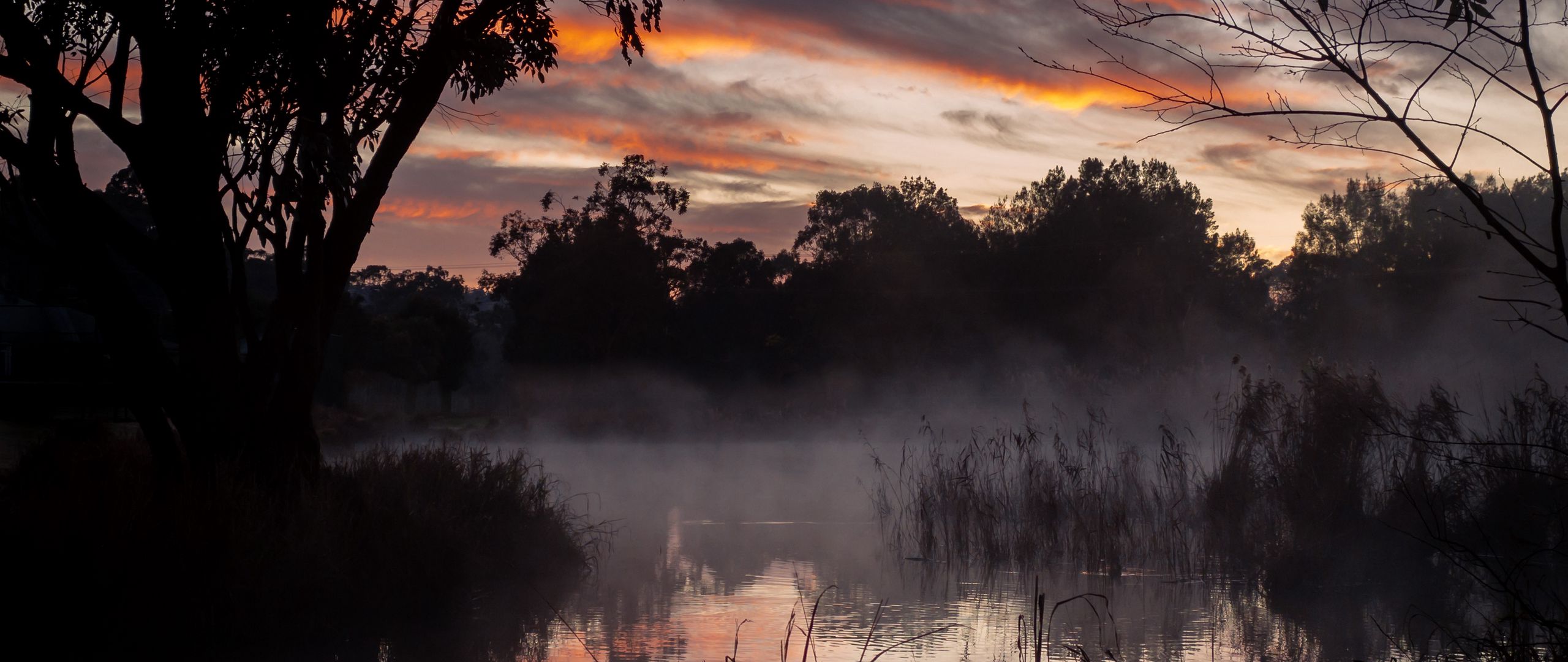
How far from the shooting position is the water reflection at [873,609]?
24.2 ft

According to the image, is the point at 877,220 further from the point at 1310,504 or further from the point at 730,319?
the point at 1310,504

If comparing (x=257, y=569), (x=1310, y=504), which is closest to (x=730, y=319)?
(x=1310, y=504)

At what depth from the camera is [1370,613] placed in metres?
8.70

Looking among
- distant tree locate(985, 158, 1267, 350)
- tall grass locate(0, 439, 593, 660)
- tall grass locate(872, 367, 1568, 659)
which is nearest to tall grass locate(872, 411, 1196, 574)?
tall grass locate(872, 367, 1568, 659)

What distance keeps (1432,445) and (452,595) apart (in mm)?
7997

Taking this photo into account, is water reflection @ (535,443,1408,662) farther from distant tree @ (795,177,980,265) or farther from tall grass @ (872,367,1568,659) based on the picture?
distant tree @ (795,177,980,265)

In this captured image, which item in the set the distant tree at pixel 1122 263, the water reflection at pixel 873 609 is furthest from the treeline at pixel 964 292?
the water reflection at pixel 873 609

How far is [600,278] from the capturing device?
1545 inches

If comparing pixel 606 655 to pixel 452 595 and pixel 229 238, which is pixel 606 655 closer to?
pixel 452 595

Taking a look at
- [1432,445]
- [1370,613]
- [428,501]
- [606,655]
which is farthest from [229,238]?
[1432,445]

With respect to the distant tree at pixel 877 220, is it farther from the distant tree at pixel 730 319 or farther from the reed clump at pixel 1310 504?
the reed clump at pixel 1310 504

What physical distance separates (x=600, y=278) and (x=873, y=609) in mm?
31393

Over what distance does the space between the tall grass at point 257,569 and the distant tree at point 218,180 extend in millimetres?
622

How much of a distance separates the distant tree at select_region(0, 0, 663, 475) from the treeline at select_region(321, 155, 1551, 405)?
30295 millimetres
